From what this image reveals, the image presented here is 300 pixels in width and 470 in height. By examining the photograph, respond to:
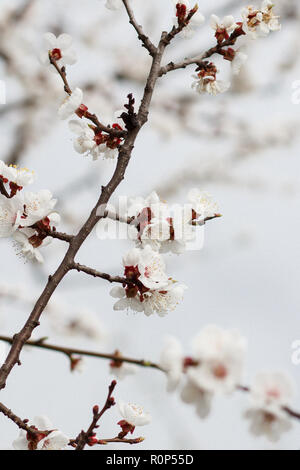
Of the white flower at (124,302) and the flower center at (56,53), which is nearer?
the white flower at (124,302)

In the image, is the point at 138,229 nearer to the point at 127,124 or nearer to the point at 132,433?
the point at 127,124

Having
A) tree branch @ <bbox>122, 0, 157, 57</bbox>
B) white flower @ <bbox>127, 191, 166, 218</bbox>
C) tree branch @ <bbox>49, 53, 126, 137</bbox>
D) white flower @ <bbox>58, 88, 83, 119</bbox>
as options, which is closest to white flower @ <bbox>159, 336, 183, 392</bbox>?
white flower @ <bbox>127, 191, 166, 218</bbox>

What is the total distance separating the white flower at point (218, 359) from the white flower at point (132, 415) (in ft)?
1.52

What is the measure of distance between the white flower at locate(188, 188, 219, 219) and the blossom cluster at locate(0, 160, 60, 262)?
0.46 metres

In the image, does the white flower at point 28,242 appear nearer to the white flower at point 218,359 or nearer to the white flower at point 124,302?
the white flower at point 124,302

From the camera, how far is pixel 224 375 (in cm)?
105

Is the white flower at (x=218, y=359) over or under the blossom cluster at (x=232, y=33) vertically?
under

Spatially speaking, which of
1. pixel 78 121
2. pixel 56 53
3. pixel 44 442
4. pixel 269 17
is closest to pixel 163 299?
pixel 44 442

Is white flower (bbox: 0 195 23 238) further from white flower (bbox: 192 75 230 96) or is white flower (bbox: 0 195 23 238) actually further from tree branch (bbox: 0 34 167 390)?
white flower (bbox: 192 75 230 96)

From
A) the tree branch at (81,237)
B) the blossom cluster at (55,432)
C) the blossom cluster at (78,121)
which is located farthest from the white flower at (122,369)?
the blossom cluster at (78,121)

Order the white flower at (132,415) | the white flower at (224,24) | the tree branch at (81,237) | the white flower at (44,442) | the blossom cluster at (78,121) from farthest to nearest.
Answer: the white flower at (224,24) → the blossom cluster at (78,121) → the white flower at (132,415) → the white flower at (44,442) → the tree branch at (81,237)

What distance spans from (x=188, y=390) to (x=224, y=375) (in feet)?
0.41

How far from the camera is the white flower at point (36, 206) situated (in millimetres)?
1448

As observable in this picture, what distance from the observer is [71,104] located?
1.52 metres
